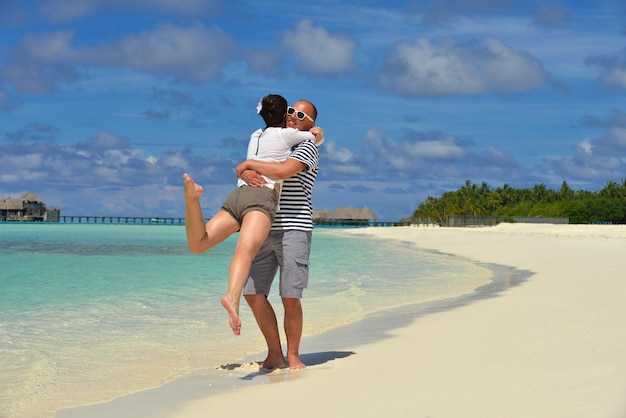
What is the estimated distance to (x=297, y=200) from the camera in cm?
525

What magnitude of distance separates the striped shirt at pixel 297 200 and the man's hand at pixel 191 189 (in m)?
0.80

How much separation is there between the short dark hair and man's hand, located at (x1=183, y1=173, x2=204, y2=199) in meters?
0.85

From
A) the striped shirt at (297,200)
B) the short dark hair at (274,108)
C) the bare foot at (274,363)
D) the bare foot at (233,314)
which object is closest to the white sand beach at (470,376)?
the bare foot at (274,363)

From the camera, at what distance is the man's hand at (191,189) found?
4527 millimetres

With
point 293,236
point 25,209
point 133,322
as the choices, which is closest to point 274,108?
point 293,236

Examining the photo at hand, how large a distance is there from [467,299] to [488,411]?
7105 millimetres

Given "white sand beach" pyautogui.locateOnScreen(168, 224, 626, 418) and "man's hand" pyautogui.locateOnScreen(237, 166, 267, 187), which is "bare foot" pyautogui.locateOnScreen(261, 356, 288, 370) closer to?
"white sand beach" pyautogui.locateOnScreen(168, 224, 626, 418)

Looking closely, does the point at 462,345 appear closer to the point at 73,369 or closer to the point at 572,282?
the point at 73,369

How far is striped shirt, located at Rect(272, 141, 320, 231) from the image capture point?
17.1 ft

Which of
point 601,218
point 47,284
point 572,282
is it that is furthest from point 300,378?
point 601,218

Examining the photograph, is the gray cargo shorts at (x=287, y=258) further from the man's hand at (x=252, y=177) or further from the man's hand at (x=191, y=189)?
the man's hand at (x=191, y=189)

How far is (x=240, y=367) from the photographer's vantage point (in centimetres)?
587

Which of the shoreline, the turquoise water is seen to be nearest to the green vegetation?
the turquoise water

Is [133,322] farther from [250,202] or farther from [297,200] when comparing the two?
[250,202]
